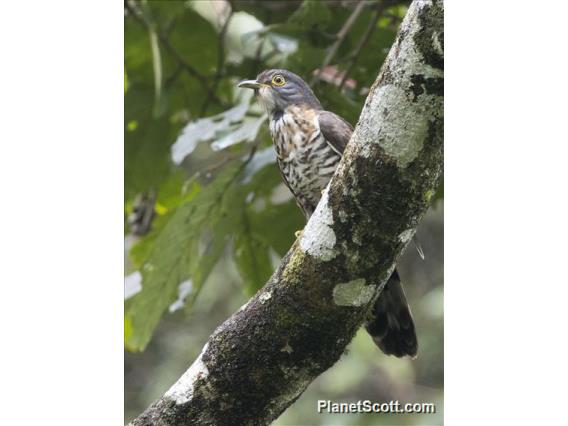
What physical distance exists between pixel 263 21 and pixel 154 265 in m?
1.46

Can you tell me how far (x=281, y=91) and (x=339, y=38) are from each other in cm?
55

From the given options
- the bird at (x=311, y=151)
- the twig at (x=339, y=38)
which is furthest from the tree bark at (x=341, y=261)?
the twig at (x=339, y=38)

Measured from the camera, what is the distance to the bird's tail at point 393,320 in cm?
311

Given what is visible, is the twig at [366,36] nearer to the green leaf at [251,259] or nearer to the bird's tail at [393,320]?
the green leaf at [251,259]

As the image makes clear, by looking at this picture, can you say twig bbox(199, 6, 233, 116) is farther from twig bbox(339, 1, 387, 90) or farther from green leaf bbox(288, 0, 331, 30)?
twig bbox(339, 1, 387, 90)

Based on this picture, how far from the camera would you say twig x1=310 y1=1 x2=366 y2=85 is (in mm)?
3834

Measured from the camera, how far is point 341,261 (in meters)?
2.38

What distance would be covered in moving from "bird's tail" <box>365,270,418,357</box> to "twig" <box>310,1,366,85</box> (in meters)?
1.11

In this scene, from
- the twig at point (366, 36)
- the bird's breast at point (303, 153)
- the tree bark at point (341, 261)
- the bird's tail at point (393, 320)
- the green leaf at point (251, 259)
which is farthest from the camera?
the twig at point (366, 36)

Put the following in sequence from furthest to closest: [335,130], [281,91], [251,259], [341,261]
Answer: [251,259] → [281,91] → [335,130] → [341,261]

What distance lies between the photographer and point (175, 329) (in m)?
4.28

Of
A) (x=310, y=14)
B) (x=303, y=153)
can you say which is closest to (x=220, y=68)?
(x=310, y=14)

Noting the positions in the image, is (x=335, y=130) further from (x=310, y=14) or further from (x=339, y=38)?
(x=310, y=14)
